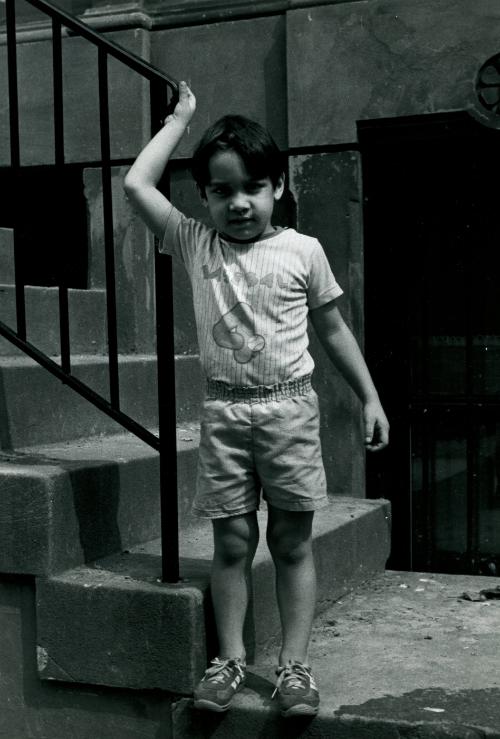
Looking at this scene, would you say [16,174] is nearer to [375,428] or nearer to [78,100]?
[375,428]

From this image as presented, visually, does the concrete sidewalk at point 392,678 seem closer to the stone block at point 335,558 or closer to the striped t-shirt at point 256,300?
the stone block at point 335,558

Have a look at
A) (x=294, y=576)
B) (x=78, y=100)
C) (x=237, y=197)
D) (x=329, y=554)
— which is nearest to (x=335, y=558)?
(x=329, y=554)

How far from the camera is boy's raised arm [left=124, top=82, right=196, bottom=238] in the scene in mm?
2846

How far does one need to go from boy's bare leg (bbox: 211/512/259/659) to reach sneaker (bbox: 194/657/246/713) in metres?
0.03

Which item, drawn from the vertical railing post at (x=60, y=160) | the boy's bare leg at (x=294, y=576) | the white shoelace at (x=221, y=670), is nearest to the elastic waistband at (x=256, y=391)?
the boy's bare leg at (x=294, y=576)

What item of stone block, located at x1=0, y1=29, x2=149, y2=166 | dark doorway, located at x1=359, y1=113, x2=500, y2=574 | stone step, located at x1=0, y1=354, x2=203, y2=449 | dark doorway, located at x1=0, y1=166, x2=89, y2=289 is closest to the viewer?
stone step, located at x1=0, y1=354, x2=203, y2=449

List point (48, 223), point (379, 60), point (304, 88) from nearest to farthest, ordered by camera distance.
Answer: point (379, 60) < point (304, 88) < point (48, 223)

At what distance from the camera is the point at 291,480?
9.20 feet

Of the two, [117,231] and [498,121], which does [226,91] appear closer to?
[117,231]

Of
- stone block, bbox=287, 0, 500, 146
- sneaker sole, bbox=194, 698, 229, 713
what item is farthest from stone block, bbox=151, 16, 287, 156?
sneaker sole, bbox=194, 698, 229, 713

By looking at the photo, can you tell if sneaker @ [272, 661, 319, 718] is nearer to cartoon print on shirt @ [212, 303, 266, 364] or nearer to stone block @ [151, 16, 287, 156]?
cartoon print on shirt @ [212, 303, 266, 364]

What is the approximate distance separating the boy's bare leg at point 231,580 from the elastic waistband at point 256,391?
327mm

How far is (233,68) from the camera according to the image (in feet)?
15.5

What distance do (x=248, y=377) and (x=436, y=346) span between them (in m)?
2.11
